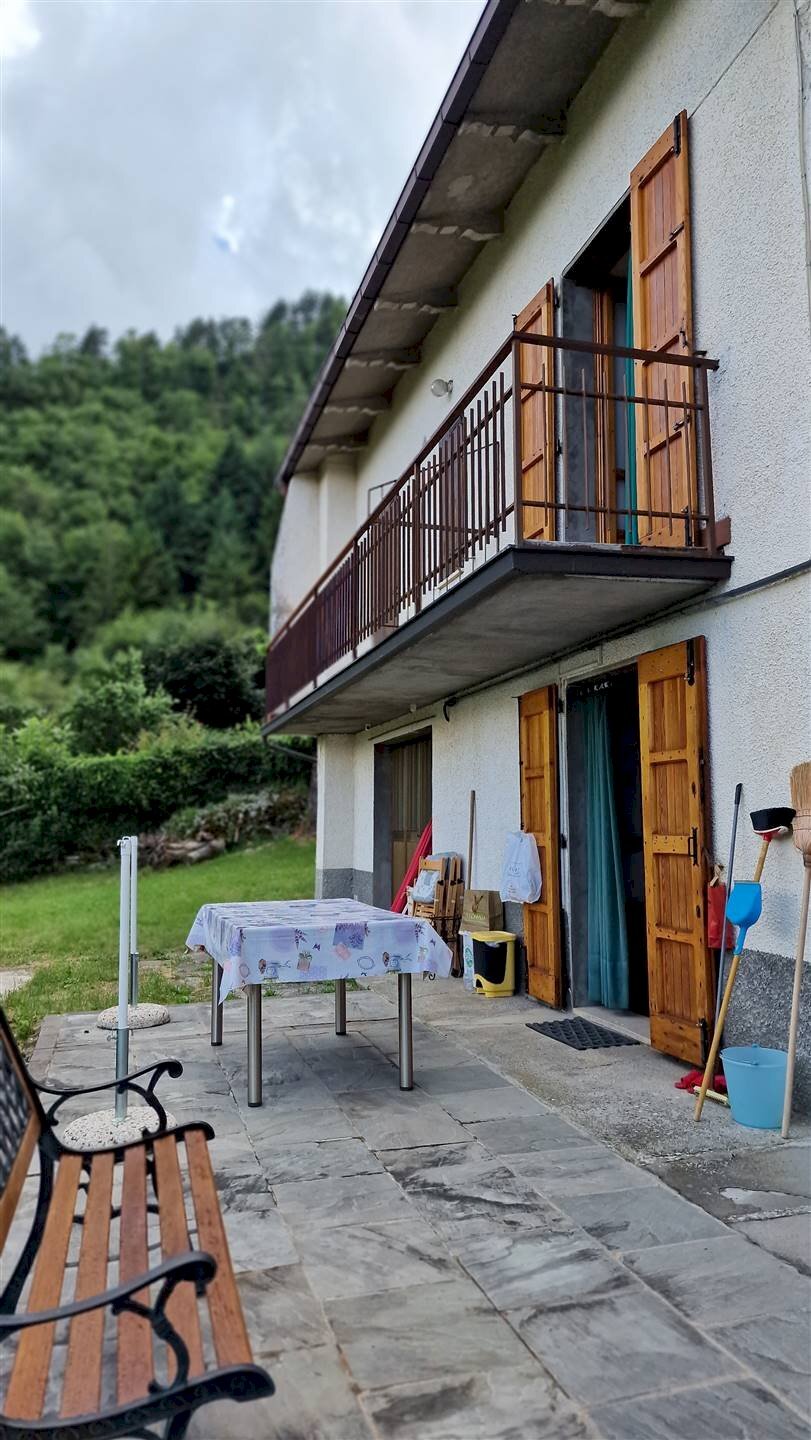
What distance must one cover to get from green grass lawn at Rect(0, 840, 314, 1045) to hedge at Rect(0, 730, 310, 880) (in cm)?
73

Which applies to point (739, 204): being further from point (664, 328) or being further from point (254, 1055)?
point (254, 1055)

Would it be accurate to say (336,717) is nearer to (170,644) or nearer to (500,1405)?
(500,1405)

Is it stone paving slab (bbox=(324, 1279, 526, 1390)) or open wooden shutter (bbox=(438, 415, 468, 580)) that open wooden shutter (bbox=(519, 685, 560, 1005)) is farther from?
stone paving slab (bbox=(324, 1279, 526, 1390))

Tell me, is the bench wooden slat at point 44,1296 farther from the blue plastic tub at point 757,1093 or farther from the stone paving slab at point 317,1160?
the blue plastic tub at point 757,1093

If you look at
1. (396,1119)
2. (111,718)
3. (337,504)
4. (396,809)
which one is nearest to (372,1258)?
(396,1119)

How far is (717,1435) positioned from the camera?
217 cm

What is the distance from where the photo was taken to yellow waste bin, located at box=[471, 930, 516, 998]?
750 centimetres

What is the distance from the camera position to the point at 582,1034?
6145mm

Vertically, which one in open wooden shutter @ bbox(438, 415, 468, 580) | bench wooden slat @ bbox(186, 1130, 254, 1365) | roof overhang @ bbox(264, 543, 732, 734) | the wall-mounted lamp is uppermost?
the wall-mounted lamp

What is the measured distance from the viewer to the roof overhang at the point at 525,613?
498 centimetres

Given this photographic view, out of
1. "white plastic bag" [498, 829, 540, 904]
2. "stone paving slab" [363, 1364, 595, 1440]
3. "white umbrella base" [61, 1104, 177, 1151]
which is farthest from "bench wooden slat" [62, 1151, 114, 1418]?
"white plastic bag" [498, 829, 540, 904]

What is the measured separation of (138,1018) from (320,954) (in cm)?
248

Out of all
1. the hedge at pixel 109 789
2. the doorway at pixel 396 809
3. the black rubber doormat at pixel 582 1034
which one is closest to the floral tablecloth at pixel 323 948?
the black rubber doormat at pixel 582 1034

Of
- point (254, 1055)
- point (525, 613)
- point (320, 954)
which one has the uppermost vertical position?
point (525, 613)
